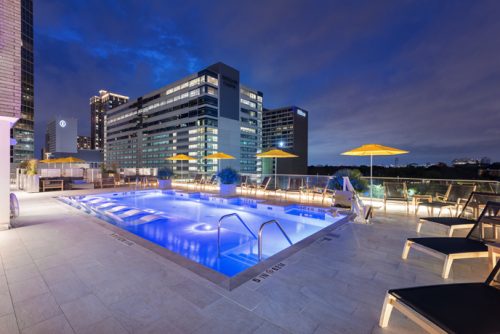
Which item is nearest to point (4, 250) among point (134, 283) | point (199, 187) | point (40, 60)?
point (134, 283)

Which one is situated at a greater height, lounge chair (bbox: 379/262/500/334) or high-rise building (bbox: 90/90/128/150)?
high-rise building (bbox: 90/90/128/150)

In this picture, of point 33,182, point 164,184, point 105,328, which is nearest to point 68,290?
point 105,328

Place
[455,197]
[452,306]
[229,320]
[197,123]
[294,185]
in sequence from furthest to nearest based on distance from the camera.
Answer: [197,123] < [294,185] < [455,197] < [229,320] < [452,306]

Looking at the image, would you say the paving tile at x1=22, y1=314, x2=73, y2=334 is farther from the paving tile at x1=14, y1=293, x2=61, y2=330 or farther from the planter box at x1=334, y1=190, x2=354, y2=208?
the planter box at x1=334, y1=190, x2=354, y2=208

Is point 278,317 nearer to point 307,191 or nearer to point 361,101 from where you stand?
point 307,191

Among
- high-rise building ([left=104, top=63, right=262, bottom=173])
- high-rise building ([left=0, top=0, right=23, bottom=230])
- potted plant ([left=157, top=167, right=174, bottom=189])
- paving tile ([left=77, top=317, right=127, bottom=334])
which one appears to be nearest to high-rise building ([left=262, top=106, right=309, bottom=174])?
high-rise building ([left=104, top=63, right=262, bottom=173])

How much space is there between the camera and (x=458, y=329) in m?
1.31

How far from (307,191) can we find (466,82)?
62.7 ft

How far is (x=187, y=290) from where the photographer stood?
2.41 m

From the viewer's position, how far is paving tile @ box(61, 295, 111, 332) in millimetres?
1911

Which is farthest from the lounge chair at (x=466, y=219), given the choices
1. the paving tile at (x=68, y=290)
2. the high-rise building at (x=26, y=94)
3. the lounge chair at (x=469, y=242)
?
the high-rise building at (x=26, y=94)

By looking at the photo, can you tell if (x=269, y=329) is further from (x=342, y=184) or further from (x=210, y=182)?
(x=210, y=182)

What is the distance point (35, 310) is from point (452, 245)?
5114 millimetres

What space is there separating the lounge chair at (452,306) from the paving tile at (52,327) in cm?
283
